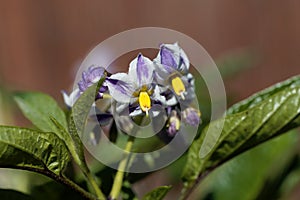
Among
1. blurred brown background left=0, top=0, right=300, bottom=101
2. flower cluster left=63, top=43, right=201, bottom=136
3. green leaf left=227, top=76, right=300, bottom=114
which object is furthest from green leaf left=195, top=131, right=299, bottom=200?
blurred brown background left=0, top=0, right=300, bottom=101

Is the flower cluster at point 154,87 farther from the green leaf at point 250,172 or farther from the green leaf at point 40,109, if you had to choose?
the green leaf at point 250,172

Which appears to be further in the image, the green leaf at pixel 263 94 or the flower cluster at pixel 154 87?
the green leaf at pixel 263 94

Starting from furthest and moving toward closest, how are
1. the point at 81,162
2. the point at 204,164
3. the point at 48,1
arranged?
1. the point at 48,1
2. the point at 204,164
3. the point at 81,162

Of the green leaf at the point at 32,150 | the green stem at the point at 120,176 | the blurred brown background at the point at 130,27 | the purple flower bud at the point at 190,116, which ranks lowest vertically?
the blurred brown background at the point at 130,27

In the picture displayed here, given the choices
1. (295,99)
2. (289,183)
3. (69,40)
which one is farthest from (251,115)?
(69,40)

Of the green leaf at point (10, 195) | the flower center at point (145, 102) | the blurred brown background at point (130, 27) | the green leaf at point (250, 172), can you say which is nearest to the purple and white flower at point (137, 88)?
the flower center at point (145, 102)

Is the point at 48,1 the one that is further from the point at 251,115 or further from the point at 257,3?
the point at 251,115

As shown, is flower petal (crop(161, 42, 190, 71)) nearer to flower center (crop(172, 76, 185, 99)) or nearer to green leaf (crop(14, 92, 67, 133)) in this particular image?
flower center (crop(172, 76, 185, 99))
